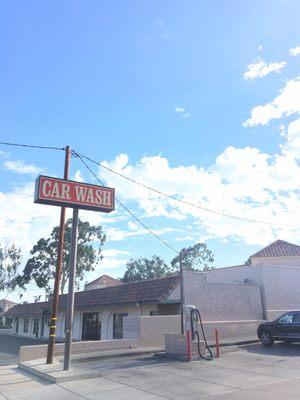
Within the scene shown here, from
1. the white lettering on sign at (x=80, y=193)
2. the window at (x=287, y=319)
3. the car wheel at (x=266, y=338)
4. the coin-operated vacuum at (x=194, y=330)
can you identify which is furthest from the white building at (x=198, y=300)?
the white lettering on sign at (x=80, y=193)

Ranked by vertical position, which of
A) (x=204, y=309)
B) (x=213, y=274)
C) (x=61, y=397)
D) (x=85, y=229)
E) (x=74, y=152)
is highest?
(x=85, y=229)

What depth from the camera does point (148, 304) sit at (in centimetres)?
2742

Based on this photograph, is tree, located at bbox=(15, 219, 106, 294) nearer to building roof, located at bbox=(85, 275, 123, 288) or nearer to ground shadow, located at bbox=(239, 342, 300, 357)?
building roof, located at bbox=(85, 275, 123, 288)

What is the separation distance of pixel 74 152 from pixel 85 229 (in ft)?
125

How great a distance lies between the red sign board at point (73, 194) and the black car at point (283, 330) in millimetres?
9760

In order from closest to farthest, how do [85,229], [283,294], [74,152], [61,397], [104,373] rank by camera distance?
[61,397], [104,373], [74,152], [283,294], [85,229]

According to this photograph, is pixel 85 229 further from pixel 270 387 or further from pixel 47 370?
pixel 270 387

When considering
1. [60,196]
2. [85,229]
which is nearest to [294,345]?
[60,196]

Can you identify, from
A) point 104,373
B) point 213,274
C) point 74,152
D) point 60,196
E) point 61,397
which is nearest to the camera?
point 61,397

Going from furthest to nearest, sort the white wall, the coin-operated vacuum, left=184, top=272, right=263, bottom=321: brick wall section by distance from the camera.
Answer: the white wall → left=184, top=272, right=263, bottom=321: brick wall section → the coin-operated vacuum

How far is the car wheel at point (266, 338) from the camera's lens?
66.3 feet

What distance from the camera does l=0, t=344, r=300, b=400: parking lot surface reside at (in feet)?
33.7

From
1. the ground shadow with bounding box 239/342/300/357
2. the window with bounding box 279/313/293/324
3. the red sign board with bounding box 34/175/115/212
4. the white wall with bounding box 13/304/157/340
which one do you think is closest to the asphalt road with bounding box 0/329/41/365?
the white wall with bounding box 13/304/157/340

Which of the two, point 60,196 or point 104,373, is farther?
point 60,196
